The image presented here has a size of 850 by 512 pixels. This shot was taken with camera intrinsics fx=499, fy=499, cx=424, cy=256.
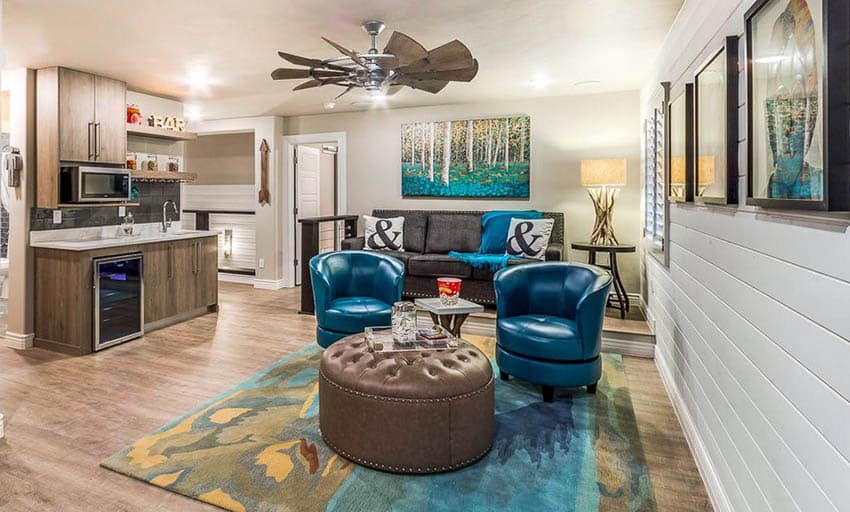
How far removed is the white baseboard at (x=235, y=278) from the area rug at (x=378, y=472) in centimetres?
470

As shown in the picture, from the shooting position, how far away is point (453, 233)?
5.86m

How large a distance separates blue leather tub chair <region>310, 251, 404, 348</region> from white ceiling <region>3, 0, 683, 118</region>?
1686 mm

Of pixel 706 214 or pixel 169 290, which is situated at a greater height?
pixel 706 214

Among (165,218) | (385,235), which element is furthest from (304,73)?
(165,218)

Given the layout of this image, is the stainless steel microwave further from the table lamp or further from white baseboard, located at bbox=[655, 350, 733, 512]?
white baseboard, located at bbox=[655, 350, 733, 512]

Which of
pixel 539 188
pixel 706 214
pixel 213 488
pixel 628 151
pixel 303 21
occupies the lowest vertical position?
pixel 213 488

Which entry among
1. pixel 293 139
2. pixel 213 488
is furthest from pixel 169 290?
pixel 213 488

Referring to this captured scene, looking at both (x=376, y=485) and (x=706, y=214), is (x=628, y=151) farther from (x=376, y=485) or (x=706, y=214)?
(x=376, y=485)

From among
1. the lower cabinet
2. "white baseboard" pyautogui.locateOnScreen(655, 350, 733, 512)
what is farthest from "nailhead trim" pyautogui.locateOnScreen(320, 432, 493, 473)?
the lower cabinet

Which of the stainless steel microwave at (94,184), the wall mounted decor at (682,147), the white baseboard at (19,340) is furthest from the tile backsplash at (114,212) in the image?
the wall mounted decor at (682,147)

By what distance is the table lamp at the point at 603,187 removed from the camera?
4789 millimetres

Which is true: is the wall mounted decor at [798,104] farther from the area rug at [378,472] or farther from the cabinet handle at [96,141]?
the cabinet handle at [96,141]

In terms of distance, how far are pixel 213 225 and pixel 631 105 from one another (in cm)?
634

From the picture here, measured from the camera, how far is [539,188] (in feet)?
19.0
